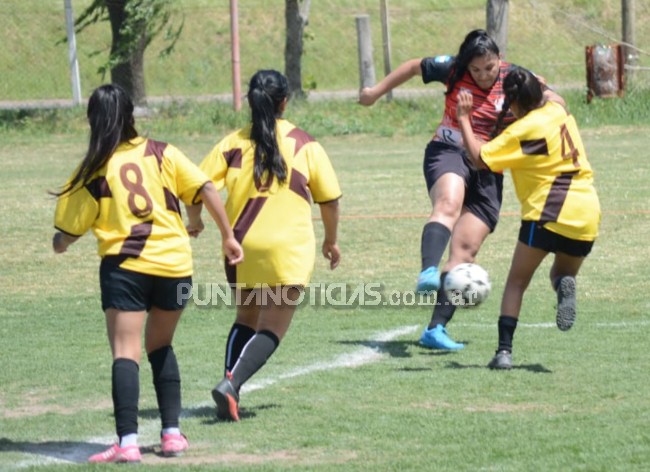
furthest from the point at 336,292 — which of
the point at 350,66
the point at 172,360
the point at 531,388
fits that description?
the point at 350,66

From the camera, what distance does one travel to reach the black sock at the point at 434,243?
7.73m

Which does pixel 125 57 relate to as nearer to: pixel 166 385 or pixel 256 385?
pixel 256 385

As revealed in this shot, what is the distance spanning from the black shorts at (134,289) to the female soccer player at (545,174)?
7.44 feet

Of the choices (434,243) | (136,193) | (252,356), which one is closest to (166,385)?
(252,356)

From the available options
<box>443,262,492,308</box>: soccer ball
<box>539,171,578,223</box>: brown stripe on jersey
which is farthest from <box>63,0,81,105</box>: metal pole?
<box>539,171,578,223</box>: brown stripe on jersey

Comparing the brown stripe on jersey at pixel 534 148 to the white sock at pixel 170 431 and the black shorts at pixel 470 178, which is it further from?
the white sock at pixel 170 431

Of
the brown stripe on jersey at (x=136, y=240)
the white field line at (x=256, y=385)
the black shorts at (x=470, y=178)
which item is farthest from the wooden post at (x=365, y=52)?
the brown stripe on jersey at (x=136, y=240)

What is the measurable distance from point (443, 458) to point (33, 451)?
6.09 ft

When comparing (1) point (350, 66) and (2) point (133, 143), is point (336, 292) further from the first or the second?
(1) point (350, 66)

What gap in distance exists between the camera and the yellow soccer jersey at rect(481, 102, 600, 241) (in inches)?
277

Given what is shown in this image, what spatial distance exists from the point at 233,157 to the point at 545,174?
1.84 metres

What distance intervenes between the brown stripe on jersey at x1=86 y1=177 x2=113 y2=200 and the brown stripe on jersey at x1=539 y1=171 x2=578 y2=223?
2613 millimetres

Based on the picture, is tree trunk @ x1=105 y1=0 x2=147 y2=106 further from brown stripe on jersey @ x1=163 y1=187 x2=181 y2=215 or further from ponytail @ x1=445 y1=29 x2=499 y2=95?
brown stripe on jersey @ x1=163 y1=187 x2=181 y2=215

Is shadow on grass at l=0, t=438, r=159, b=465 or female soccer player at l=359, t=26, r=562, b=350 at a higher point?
female soccer player at l=359, t=26, r=562, b=350
